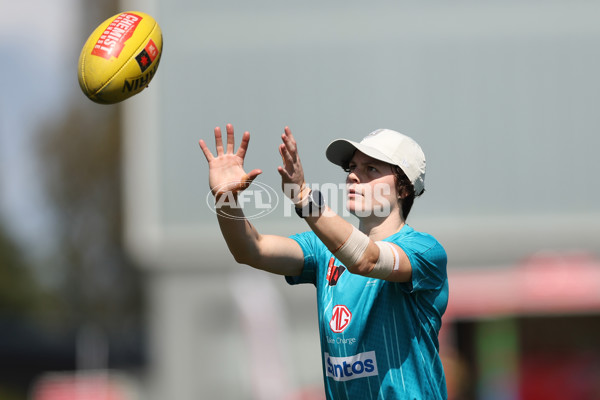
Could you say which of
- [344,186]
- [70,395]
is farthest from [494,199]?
[344,186]

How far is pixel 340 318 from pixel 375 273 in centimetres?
40

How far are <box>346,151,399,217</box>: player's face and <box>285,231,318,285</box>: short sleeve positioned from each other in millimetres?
393

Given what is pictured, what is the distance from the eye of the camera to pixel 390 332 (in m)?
4.51

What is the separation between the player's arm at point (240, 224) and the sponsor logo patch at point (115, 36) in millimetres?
1060

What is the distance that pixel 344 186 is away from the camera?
4809 millimetres

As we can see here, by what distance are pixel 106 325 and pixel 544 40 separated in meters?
27.4

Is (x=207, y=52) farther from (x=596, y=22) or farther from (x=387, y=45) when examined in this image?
(x=596, y=22)

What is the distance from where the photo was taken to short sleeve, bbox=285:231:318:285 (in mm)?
4922

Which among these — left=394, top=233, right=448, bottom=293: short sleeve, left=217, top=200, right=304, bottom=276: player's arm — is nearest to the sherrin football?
left=217, top=200, right=304, bottom=276: player's arm

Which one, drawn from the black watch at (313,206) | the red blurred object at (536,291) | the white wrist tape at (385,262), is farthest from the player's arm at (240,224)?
the red blurred object at (536,291)

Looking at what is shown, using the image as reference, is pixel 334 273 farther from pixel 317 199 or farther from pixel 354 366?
pixel 317 199

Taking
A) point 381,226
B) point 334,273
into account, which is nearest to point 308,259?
point 334,273

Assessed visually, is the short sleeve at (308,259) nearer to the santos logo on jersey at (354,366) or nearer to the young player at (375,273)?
the young player at (375,273)

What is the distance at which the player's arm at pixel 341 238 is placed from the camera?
13.9ft
